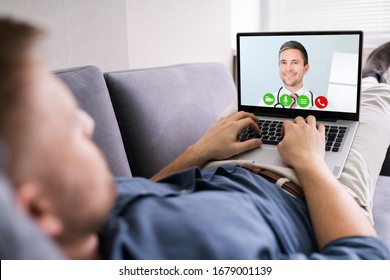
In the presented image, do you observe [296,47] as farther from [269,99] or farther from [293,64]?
[269,99]

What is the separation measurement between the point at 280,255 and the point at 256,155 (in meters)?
0.46

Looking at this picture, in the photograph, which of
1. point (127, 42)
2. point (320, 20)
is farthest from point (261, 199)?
point (320, 20)

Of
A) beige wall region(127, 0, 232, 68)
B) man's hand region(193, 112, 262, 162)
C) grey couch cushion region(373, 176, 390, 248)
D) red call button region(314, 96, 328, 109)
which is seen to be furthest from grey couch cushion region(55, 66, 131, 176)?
beige wall region(127, 0, 232, 68)

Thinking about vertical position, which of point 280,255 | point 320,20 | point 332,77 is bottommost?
point 280,255

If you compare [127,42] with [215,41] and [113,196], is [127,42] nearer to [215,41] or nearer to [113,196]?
[215,41]

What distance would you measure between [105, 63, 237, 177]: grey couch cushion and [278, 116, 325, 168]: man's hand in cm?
43

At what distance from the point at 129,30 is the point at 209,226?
1.58 m

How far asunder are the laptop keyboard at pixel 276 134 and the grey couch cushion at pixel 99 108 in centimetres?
35

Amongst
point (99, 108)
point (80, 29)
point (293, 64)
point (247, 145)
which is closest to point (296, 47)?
point (293, 64)

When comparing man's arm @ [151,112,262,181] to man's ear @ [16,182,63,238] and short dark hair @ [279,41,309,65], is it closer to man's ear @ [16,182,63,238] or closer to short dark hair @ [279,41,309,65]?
short dark hair @ [279,41,309,65]

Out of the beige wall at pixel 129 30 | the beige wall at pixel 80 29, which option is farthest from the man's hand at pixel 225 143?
the beige wall at pixel 80 29

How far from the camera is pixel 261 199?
869mm

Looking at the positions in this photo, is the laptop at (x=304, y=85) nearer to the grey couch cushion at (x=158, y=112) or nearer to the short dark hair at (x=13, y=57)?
the grey couch cushion at (x=158, y=112)

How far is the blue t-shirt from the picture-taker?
64cm
